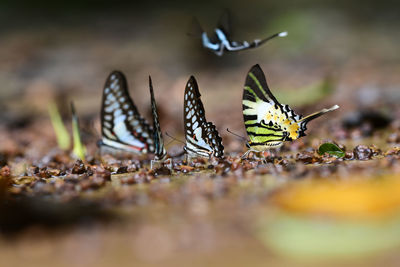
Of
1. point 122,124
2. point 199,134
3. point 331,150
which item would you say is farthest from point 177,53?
point 331,150

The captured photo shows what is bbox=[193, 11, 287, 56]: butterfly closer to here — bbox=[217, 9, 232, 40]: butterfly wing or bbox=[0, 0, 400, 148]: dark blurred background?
bbox=[217, 9, 232, 40]: butterfly wing

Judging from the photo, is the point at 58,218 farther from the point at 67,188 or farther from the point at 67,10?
the point at 67,10

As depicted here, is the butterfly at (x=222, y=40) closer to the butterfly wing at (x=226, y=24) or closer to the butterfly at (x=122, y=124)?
the butterfly wing at (x=226, y=24)

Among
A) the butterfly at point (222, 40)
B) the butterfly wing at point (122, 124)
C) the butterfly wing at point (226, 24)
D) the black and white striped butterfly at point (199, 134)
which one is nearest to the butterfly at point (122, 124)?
the butterfly wing at point (122, 124)

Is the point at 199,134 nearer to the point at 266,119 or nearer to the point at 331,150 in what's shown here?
the point at 266,119

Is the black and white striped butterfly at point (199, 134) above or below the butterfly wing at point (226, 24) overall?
below
